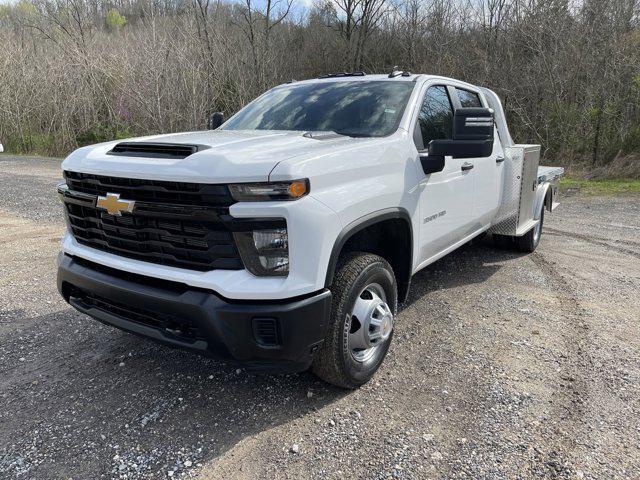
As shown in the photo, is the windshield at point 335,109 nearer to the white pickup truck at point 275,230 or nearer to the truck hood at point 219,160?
the white pickup truck at point 275,230

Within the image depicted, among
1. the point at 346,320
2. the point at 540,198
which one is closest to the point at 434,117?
the point at 346,320

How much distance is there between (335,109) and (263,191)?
1728mm

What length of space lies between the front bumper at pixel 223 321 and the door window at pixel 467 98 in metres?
2.96

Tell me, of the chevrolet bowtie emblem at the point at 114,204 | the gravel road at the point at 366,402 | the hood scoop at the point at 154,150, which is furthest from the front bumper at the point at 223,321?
the hood scoop at the point at 154,150

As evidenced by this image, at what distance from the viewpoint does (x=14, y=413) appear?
2.90 m

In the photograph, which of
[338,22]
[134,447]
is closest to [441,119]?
[134,447]

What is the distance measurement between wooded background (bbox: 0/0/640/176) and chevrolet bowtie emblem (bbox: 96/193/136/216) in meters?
13.5

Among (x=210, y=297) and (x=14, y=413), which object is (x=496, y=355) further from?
(x=14, y=413)

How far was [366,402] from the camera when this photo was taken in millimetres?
3020

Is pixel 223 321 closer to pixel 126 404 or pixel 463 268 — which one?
pixel 126 404

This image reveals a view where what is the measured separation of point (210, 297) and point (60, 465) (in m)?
1.13

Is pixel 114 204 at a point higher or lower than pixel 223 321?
higher

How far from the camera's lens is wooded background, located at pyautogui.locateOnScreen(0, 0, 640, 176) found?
14336 mm

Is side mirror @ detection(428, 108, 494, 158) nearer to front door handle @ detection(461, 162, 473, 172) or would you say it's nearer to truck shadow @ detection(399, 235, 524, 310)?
front door handle @ detection(461, 162, 473, 172)
